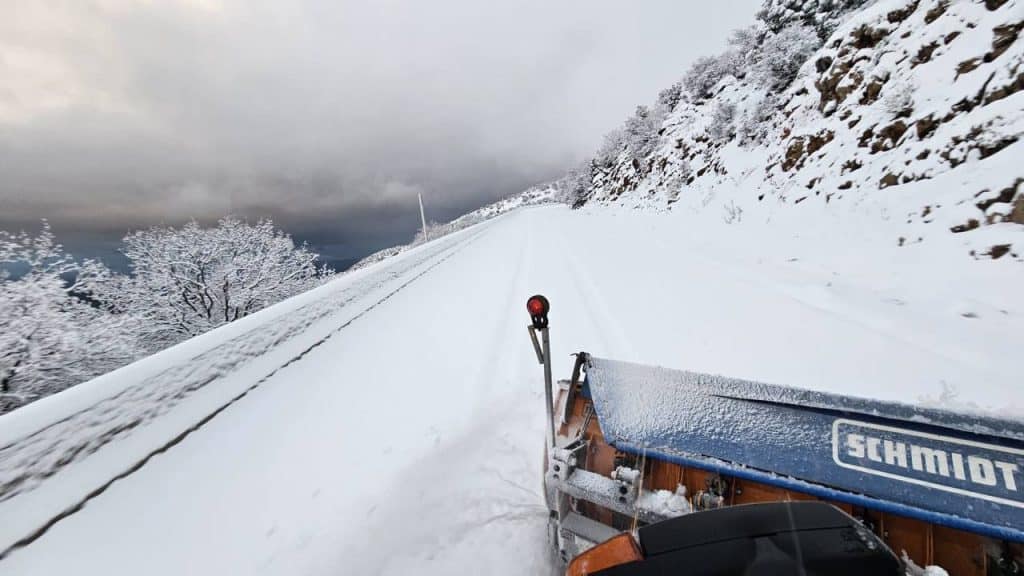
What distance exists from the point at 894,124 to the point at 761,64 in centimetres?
921

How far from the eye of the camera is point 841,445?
152 centimetres

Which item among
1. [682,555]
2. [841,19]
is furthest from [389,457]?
[841,19]

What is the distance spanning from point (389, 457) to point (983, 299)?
606cm

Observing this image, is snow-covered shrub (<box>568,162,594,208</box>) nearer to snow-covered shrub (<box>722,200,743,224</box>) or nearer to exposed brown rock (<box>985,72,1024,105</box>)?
snow-covered shrub (<box>722,200,743,224</box>)

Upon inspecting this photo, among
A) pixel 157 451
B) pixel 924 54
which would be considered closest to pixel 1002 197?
pixel 924 54

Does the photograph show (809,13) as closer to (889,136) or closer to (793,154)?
(793,154)

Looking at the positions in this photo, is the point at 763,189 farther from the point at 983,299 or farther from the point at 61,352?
the point at 61,352

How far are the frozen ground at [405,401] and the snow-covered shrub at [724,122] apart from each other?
36.3ft

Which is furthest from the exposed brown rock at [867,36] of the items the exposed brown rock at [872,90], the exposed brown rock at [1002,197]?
the exposed brown rock at [1002,197]

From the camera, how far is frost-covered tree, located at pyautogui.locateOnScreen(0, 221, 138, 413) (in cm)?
740

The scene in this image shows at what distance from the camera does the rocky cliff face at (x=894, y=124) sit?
4.58 metres

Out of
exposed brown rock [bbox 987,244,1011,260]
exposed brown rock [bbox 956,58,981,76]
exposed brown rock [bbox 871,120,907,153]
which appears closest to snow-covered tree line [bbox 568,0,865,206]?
exposed brown rock [bbox 871,120,907,153]

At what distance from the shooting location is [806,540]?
1064 mm

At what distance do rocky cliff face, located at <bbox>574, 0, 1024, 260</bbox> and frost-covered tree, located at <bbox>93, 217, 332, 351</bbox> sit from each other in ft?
70.3
